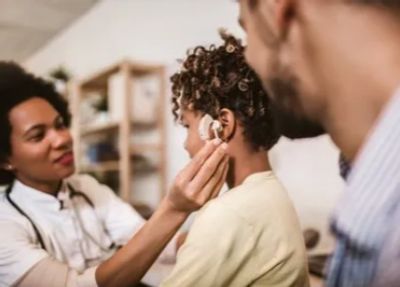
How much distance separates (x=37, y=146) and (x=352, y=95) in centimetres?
76

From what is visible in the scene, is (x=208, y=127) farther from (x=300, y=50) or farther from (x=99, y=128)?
(x=99, y=128)

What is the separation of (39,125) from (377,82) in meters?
0.78

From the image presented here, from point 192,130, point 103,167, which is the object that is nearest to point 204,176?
point 192,130

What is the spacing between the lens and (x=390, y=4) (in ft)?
1.31

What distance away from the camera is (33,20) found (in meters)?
2.67

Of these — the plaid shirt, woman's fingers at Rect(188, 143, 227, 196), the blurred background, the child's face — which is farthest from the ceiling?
the plaid shirt

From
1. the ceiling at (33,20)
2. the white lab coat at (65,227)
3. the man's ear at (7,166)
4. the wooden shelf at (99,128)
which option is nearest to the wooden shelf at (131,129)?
the wooden shelf at (99,128)

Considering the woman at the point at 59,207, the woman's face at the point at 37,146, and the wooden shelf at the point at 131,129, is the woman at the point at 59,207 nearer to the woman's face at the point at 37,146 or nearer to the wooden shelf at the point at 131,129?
the woman's face at the point at 37,146

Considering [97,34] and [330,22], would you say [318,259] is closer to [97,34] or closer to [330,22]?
[330,22]

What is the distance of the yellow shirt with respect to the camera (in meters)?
0.67

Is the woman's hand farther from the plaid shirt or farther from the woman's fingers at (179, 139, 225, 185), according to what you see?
the plaid shirt

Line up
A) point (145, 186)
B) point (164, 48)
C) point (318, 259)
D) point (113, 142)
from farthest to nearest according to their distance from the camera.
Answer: point (113, 142) → point (145, 186) → point (164, 48) → point (318, 259)

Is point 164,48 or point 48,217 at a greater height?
point 164,48

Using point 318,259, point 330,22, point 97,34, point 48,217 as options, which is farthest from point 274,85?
point 97,34
